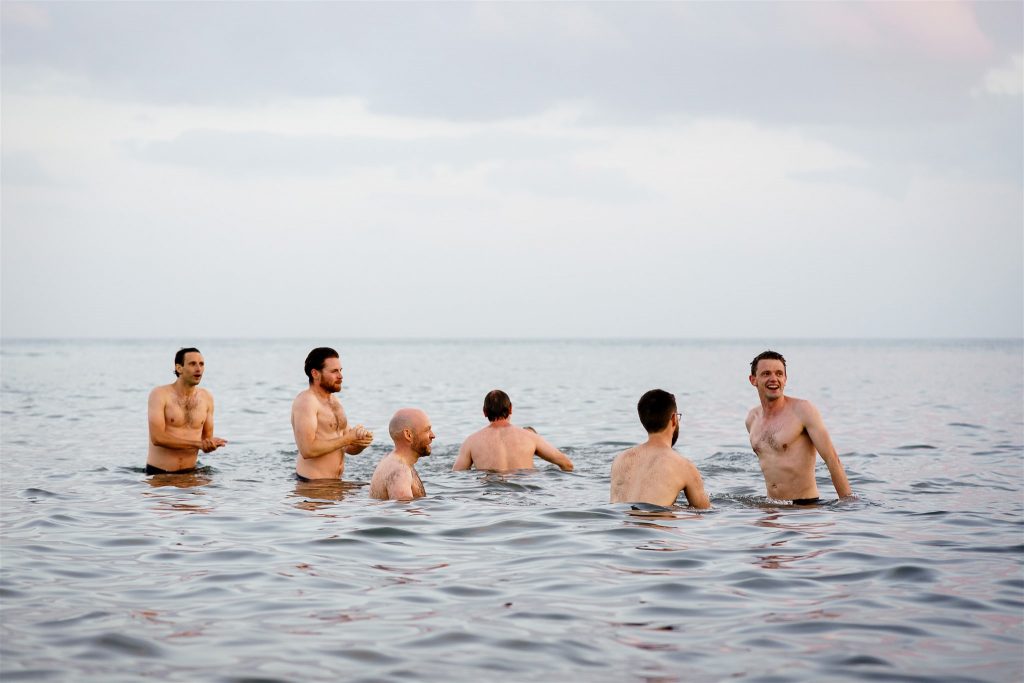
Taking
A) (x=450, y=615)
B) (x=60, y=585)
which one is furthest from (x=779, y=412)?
(x=60, y=585)

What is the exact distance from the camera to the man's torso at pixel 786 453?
413 inches

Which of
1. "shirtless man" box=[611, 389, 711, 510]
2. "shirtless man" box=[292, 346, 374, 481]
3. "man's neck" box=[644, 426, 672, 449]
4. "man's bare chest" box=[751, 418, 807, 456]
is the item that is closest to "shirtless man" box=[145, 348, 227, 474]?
"shirtless man" box=[292, 346, 374, 481]

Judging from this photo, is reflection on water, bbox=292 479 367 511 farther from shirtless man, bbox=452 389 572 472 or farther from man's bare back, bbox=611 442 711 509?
man's bare back, bbox=611 442 711 509

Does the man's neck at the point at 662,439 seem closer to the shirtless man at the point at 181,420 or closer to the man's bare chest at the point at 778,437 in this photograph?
the man's bare chest at the point at 778,437

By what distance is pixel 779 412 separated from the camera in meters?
10.7

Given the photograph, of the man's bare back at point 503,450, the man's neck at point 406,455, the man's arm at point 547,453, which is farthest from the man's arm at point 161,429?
the man's arm at point 547,453

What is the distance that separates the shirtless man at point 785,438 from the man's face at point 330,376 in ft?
16.0

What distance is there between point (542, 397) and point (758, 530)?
25178 millimetres

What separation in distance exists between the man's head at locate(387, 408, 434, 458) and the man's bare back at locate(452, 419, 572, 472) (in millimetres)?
3127

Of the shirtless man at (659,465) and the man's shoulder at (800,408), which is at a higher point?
the man's shoulder at (800,408)

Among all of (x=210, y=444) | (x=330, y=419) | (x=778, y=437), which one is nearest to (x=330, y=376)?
(x=330, y=419)

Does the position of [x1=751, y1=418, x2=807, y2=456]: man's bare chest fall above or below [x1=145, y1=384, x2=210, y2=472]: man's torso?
above

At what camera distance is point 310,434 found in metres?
12.1

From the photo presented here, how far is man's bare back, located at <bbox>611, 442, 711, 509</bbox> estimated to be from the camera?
952cm
